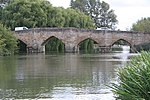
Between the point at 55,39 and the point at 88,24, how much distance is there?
43.7 ft

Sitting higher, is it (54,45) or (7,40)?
(7,40)

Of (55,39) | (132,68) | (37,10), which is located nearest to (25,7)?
(37,10)

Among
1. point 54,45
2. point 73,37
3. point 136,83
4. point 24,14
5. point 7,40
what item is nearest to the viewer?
point 136,83

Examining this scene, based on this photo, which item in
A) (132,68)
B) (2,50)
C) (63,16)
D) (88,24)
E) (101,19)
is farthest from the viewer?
(101,19)

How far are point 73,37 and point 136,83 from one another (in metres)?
68.8

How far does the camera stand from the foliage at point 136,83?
422 inches

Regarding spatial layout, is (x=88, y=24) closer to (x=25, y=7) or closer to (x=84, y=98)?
(x=25, y=7)

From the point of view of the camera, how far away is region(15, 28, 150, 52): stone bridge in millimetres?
78250

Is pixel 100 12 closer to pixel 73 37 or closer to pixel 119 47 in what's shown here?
pixel 119 47

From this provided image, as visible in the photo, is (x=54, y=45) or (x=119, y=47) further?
(x=119, y=47)

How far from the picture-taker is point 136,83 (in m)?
10.8

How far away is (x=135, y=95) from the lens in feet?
35.3

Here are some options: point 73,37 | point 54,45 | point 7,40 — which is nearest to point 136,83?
point 7,40

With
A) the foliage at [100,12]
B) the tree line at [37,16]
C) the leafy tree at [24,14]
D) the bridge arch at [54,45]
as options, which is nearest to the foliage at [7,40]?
the tree line at [37,16]
